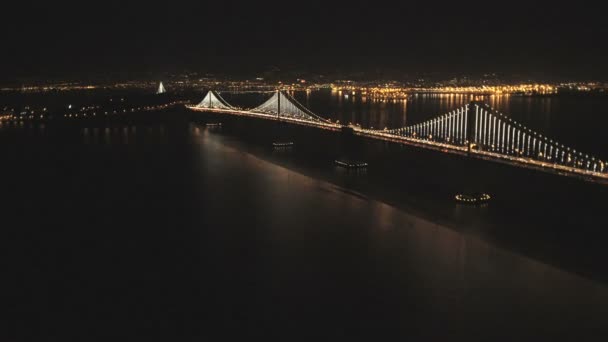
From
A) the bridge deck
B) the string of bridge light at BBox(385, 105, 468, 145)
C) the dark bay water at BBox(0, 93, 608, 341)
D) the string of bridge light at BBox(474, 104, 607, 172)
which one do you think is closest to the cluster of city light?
the string of bridge light at BBox(385, 105, 468, 145)

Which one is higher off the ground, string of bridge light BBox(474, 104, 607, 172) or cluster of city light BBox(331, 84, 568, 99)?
cluster of city light BBox(331, 84, 568, 99)

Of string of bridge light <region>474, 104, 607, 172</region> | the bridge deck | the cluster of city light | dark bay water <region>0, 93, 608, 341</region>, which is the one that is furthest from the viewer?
the cluster of city light

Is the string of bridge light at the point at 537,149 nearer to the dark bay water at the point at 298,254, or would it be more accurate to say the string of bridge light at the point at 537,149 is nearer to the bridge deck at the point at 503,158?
the bridge deck at the point at 503,158

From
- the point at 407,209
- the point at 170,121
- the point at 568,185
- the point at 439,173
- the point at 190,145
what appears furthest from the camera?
the point at 170,121

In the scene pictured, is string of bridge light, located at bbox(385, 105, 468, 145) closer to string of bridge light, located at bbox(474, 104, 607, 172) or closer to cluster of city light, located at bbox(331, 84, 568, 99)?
string of bridge light, located at bbox(474, 104, 607, 172)

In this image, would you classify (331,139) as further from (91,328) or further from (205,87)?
(205,87)

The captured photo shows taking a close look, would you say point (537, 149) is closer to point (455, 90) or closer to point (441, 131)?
point (441, 131)

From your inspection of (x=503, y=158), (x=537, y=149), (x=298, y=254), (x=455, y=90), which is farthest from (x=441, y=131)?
(x=455, y=90)

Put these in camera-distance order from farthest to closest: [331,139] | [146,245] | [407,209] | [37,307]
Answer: [331,139], [407,209], [146,245], [37,307]

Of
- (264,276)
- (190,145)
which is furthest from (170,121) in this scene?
(264,276)
